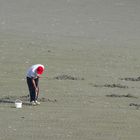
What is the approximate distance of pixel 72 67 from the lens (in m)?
36.0

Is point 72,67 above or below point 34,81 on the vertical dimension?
below

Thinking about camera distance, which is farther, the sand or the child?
the child

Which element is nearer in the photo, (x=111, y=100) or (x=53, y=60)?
(x=111, y=100)

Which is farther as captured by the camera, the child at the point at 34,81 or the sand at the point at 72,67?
Result: the child at the point at 34,81

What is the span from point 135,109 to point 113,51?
16.0 meters

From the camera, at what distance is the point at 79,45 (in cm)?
4294

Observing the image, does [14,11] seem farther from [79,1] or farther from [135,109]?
A: [135,109]

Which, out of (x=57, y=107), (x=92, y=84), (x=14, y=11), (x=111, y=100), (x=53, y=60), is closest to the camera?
(x=57, y=107)

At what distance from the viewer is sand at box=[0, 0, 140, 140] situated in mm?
22344

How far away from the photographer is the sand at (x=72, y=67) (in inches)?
880

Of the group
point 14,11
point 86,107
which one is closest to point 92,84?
point 86,107

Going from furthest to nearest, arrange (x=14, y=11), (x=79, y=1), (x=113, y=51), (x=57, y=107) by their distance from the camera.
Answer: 1. (x=79, y=1)
2. (x=14, y=11)
3. (x=113, y=51)
4. (x=57, y=107)

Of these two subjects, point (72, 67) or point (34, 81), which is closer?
point (34, 81)

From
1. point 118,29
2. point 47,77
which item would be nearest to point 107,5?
point 118,29
